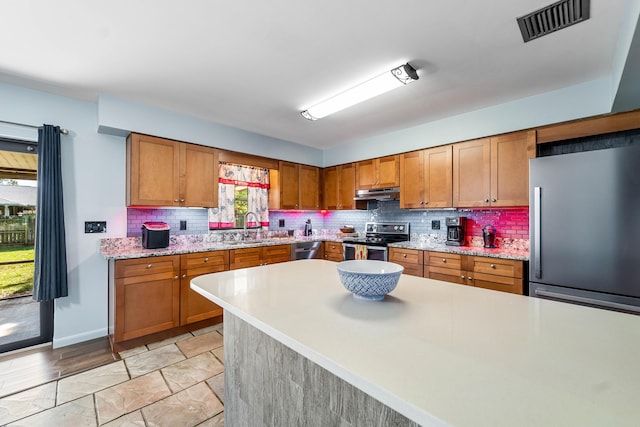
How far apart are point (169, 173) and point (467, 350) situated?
3335mm

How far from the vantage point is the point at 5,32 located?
1.83 m

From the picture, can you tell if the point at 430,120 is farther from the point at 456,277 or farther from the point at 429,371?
the point at 429,371

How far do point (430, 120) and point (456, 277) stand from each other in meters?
1.87

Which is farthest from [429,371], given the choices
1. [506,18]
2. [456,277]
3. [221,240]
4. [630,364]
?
[221,240]

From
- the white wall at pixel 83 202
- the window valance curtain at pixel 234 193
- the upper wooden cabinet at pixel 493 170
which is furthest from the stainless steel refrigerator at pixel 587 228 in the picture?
the white wall at pixel 83 202

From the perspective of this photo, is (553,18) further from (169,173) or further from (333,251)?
(169,173)

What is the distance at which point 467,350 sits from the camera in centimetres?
73

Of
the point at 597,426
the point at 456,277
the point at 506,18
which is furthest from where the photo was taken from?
the point at 456,277

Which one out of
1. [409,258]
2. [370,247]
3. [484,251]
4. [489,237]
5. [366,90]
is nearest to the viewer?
[366,90]

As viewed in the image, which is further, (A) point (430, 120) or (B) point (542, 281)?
(A) point (430, 120)

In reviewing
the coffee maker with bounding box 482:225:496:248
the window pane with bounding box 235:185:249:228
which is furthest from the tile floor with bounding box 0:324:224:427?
the coffee maker with bounding box 482:225:496:248

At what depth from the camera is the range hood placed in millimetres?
3939

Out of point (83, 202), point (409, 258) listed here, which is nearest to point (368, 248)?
point (409, 258)

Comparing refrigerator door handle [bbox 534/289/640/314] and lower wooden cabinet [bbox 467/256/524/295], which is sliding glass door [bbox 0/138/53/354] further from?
refrigerator door handle [bbox 534/289/640/314]
